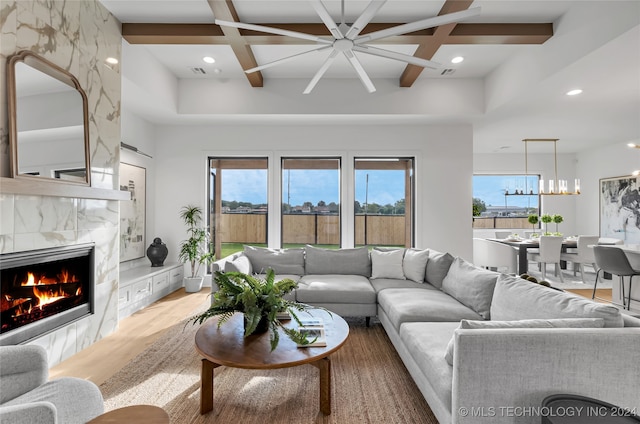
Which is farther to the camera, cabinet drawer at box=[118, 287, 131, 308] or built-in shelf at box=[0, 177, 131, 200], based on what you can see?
cabinet drawer at box=[118, 287, 131, 308]

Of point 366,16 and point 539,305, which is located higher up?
point 366,16

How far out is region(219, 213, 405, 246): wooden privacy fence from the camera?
554 centimetres

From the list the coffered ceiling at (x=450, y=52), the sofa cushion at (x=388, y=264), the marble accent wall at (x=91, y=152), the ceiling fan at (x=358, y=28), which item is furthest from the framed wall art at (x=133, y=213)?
the sofa cushion at (x=388, y=264)

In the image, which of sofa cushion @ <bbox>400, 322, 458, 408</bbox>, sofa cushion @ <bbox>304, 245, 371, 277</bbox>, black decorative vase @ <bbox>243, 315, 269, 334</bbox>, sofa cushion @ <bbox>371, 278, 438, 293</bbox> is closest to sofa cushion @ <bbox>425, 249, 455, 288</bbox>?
sofa cushion @ <bbox>371, 278, 438, 293</bbox>

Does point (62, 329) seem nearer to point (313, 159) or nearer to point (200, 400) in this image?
point (200, 400)

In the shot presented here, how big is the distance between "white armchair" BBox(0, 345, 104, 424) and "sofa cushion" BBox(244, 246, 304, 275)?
247cm

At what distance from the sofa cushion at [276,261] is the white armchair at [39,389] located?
247 cm

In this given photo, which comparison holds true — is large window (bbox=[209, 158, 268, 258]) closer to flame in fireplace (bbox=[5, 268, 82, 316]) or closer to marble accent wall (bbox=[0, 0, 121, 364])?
marble accent wall (bbox=[0, 0, 121, 364])

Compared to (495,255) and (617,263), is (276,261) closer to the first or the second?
(495,255)

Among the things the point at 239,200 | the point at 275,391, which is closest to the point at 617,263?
the point at 275,391

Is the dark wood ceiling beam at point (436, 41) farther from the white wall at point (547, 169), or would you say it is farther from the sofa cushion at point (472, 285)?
the white wall at point (547, 169)

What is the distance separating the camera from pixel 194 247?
4969mm

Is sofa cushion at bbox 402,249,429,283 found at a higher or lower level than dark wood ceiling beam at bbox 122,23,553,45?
lower

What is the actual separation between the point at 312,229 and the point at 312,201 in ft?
1.57
